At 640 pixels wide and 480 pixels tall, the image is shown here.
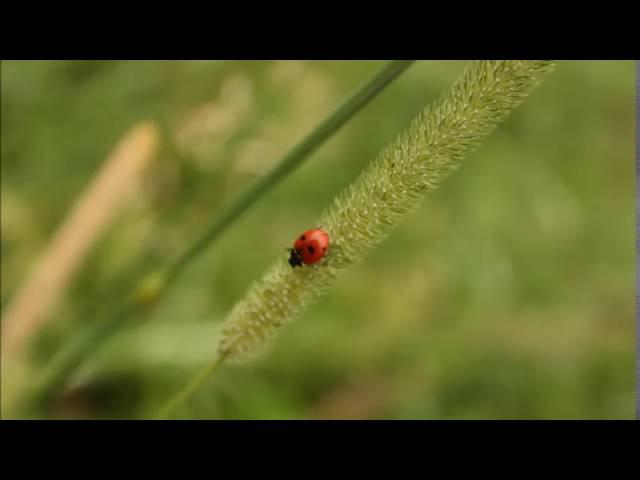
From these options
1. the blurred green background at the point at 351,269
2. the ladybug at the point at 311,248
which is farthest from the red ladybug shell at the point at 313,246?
the blurred green background at the point at 351,269

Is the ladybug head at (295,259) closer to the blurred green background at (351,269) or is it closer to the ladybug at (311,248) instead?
the ladybug at (311,248)

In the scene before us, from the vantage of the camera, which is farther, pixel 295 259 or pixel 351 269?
pixel 351 269

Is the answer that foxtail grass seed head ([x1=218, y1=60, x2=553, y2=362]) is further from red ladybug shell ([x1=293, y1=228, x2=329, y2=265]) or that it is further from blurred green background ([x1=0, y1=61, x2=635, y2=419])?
blurred green background ([x1=0, y1=61, x2=635, y2=419])

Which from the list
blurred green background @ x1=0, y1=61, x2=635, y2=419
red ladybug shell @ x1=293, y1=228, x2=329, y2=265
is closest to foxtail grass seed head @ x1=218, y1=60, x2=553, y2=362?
red ladybug shell @ x1=293, y1=228, x2=329, y2=265

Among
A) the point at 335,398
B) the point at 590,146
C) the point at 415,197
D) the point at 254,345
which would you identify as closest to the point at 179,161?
the point at 335,398

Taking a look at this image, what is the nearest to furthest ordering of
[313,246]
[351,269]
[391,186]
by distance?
[391,186], [313,246], [351,269]

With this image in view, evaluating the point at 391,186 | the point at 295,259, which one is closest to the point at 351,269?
the point at 295,259

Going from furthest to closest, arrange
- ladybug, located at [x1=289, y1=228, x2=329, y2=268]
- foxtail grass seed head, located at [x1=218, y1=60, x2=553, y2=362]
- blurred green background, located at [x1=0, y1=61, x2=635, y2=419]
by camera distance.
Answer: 1. blurred green background, located at [x1=0, y1=61, x2=635, y2=419]
2. ladybug, located at [x1=289, y1=228, x2=329, y2=268]
3. foxtail grass seed head, located at [x1=218, y1=60, x2=553, y2=362]

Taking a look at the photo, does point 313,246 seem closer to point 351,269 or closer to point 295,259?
point 295,259
